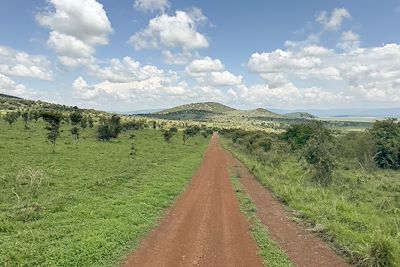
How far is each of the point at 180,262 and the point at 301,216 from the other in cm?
1000

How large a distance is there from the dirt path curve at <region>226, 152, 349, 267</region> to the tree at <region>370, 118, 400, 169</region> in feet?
161

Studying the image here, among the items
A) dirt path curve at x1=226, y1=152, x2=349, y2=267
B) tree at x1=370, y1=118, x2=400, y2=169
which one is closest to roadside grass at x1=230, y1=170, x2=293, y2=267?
dirt path curve at x1=226, y1=152, x2=349, y2=267

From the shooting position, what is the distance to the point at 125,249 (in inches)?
541

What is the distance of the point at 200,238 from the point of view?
615 inches

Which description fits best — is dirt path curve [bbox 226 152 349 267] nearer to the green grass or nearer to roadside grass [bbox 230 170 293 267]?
roadside grass [bbox 230 170 293 267]

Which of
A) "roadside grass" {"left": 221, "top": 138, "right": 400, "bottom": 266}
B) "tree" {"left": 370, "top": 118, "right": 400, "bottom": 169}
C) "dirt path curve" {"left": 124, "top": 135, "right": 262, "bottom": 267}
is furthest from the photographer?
"tree" {"left": 370, "top": 118, "right": 400, "bottom": 169}

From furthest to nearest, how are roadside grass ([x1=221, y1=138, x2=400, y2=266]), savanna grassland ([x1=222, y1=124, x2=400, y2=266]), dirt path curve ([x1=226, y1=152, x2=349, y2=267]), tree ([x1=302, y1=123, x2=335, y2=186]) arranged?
1. tree ([x1=302, y1=123, x2=335, y2=186])
2. savanna grassland ([x1=222, y1=124, x2=400, y2=266])
3. dirt path curve ([x1=226, y1=152, x2=349, y2=267])
4. roadside grass ([x1=221, y1=138, x2=400, y2=266])

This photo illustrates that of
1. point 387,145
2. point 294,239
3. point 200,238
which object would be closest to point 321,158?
point 294,239

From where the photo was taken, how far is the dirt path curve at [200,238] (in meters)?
13.0

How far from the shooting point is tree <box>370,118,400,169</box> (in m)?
66.7

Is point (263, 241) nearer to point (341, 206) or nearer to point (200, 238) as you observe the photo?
point (200, 238)

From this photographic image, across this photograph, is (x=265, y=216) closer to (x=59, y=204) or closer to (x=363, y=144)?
(x=59, y=204)

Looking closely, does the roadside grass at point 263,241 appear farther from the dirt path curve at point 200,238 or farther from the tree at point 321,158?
the tree at point 321,158

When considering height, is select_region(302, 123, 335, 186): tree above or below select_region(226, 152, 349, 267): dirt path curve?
above
